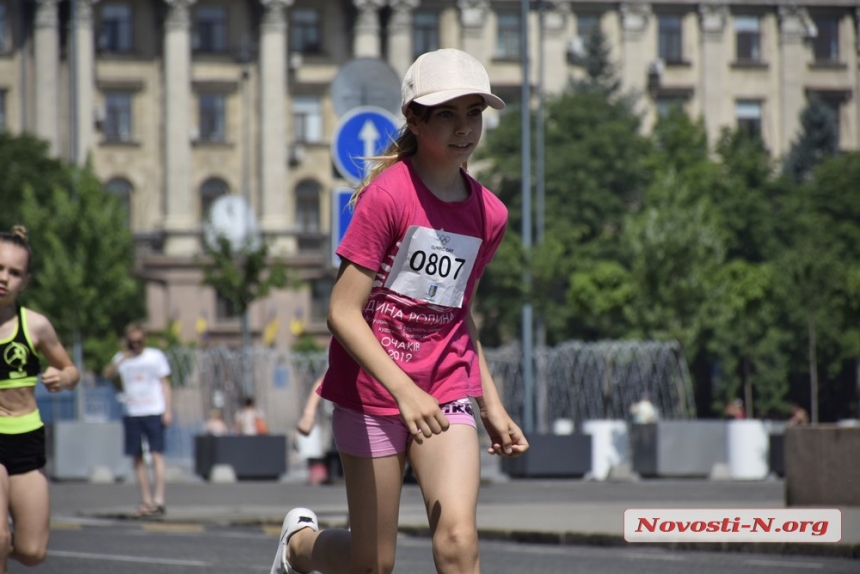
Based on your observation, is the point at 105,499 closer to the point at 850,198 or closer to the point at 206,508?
the point at 206,508

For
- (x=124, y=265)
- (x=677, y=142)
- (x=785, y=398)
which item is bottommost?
(x=785, y=398)

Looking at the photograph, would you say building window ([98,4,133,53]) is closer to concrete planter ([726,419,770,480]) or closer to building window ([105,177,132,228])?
building window ([105,177,132,228])

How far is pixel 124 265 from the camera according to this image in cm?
4922

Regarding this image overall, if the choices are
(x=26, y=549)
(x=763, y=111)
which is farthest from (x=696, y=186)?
(x=26, y=549)

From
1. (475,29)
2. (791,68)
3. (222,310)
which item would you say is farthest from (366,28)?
(791,68)

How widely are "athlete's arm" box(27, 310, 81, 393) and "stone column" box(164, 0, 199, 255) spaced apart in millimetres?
67950

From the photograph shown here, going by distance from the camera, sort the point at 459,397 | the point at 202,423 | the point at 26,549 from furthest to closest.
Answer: the point at 202,423
the point at 26,549
the point at 459,397

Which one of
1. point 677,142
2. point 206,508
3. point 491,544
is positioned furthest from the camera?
point 677,142

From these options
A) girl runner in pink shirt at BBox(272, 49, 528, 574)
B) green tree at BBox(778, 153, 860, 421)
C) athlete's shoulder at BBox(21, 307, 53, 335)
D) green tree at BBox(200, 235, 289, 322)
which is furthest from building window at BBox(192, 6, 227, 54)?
girl runner in pink shirt at BBox(272, 49, 528, 574)

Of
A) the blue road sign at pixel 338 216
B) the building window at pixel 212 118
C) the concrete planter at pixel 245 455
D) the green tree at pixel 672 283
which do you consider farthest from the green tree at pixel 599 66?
the blue road sign at pixel 338 216

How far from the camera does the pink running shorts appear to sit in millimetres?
5871

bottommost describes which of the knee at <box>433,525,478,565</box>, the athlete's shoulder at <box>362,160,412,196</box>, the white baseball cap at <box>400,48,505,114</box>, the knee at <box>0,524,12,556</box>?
the knee at <box>0,524,12,556</box>

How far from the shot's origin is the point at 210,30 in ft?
260

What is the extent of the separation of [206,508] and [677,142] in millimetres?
50139
